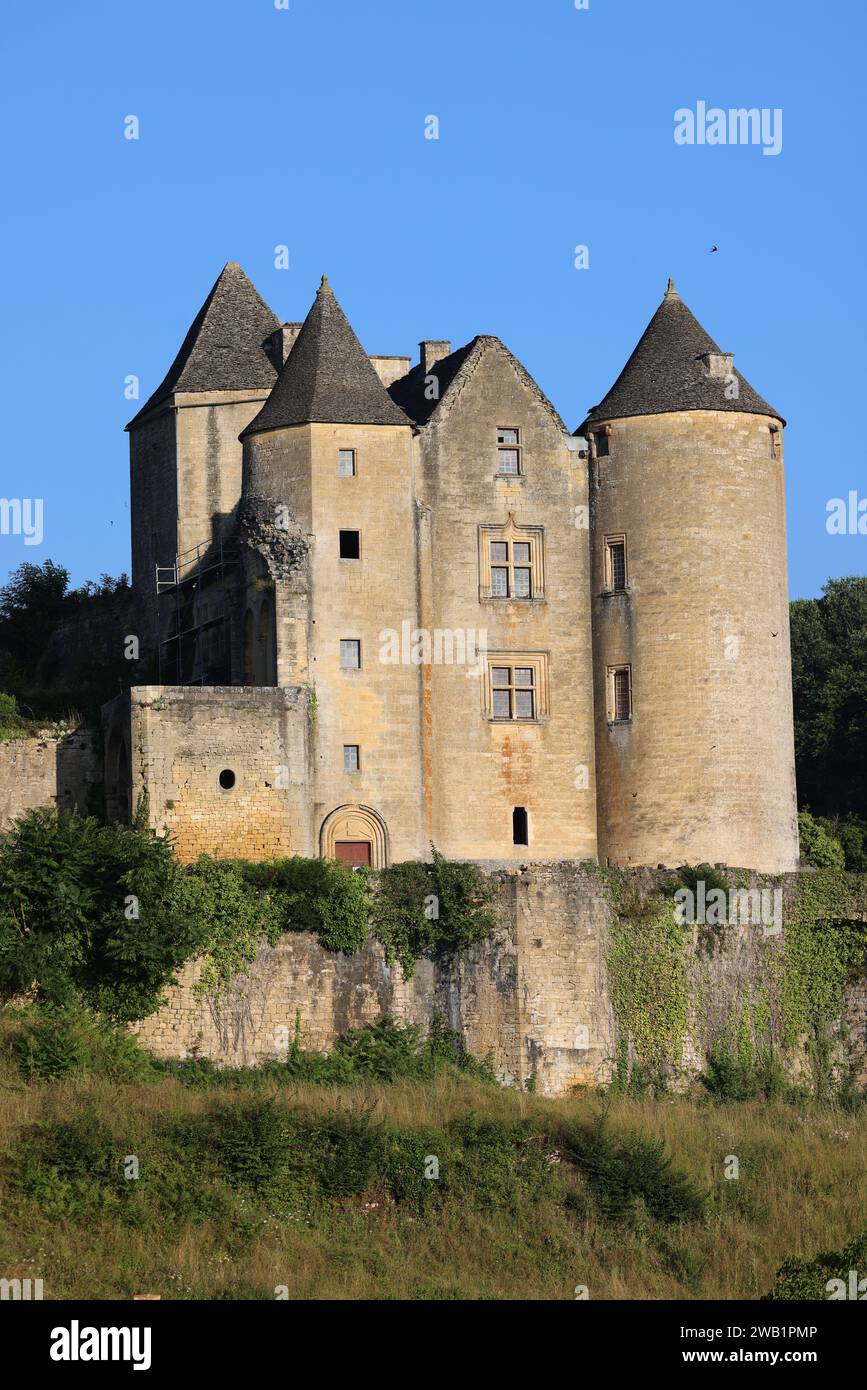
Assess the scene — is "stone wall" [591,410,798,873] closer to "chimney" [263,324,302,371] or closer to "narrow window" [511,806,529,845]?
"narrow window" [511,806,529,845]

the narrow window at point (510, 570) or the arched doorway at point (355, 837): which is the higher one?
the narrow window at point (510, 570)

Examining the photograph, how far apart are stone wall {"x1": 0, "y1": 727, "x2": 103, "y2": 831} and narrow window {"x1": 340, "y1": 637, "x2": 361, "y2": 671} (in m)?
6.29

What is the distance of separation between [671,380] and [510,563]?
506 cm

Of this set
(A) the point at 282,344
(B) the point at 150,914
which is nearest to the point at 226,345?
(A) the point at 282,344

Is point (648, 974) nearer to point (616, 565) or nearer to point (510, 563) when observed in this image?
point (616, 565)

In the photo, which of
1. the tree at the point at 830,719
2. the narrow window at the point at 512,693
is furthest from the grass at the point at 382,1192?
the tree at the point at 830,719

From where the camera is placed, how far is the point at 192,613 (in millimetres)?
55375

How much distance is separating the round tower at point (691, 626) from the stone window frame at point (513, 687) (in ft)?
3.63

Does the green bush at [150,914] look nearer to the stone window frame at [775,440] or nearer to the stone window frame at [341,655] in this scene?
the stone window frame at [341,655]

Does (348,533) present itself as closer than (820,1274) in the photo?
No

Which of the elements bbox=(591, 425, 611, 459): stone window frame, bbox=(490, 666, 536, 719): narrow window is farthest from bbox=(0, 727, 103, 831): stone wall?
bbox=(591, 425, 611, 459): stone window frame

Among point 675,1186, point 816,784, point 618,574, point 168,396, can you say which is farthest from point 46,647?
point 675,1186

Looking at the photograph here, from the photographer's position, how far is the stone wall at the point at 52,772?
5188 cm

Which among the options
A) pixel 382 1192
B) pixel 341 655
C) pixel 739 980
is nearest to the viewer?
pixel 382 1192
